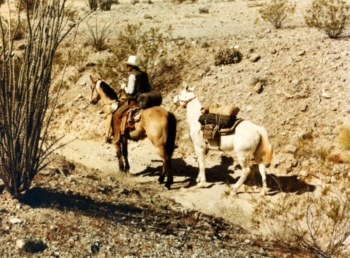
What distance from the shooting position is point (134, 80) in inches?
338

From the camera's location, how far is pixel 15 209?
5625mm

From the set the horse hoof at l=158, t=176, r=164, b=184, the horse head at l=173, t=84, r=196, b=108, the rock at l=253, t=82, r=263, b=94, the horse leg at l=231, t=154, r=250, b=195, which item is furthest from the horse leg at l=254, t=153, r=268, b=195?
the rock at l=253, t=82, r=263, b=94

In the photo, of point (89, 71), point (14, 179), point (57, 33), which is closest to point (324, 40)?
point (89, 71)

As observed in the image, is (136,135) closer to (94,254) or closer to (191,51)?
(94,254)

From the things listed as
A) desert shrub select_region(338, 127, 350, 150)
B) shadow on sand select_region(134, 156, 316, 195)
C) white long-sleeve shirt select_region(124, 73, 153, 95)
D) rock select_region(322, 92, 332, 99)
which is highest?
white long-sleeve shirt select_region(124, 73, 153, 95)

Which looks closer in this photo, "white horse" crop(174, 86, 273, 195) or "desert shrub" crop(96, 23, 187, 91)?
"white horse" crop(174, 86, 273, 195)

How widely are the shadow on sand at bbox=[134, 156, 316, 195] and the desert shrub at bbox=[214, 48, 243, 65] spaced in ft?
12.4

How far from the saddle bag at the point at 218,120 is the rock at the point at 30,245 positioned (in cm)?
406

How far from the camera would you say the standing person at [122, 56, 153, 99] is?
8.57 m

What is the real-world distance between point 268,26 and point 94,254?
13.6 meters

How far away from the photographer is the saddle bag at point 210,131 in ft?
25.5

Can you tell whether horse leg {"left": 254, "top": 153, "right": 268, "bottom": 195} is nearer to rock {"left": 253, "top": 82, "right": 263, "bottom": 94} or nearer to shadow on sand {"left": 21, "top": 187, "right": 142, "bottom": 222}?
shadow on sand {"left": 21, "top": 187, "right": 142, "bottom": 222}

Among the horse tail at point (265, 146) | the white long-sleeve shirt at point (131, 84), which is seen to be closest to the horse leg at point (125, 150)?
the white long-sleeve shirt at point (131, 84)

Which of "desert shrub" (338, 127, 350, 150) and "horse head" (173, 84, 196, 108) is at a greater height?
"horse head" (173, 84, 196, 108)
